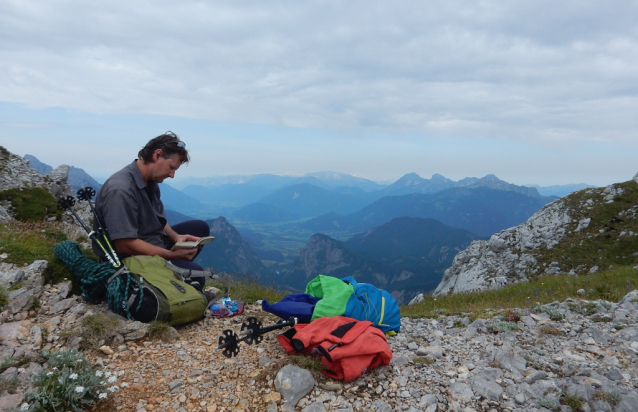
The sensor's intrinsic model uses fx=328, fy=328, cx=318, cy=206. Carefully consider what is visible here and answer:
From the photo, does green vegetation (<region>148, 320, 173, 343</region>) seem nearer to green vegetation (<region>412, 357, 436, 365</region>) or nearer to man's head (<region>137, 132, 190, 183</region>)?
man's head (<region>137, 132, 190, 183</region>)

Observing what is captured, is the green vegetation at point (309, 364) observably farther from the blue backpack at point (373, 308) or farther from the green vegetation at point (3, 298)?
the green vegetation at point (3, 298)

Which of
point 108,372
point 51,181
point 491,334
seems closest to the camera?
point 108,372

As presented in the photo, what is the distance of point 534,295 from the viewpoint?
10.7 meters

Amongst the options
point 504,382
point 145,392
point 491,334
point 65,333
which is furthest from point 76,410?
point 491,334

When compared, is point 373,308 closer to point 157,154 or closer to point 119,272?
point 119,272

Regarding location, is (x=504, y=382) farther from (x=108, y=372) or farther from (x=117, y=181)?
(x=117, y=181)

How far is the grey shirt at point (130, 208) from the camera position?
5.50 meters

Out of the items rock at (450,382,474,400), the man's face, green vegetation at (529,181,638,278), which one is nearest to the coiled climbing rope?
the man's face

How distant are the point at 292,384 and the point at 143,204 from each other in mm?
4221

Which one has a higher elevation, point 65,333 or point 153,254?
point 153,254

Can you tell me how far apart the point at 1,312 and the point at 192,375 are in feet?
10.9

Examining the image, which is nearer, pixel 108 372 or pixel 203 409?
pixel 203 409

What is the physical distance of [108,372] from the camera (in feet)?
13.6

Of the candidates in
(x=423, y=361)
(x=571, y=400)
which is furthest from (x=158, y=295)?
(x=571, y=400)
